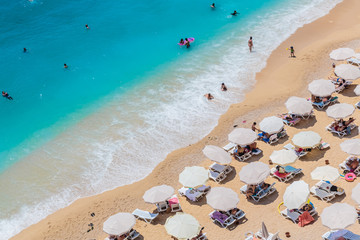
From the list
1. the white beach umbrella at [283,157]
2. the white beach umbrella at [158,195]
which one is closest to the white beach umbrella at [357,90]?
the white beach umbrella at [283,157]

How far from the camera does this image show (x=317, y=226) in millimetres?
17688

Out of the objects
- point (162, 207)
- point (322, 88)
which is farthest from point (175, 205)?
point (322, 88)

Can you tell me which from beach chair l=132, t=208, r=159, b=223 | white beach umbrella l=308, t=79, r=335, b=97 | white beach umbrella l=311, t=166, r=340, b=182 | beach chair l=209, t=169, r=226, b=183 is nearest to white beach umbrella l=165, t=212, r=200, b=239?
beach chair l=132, t=208, r=159, b=223

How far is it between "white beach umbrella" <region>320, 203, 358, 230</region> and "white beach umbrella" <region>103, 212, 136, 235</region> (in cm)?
888

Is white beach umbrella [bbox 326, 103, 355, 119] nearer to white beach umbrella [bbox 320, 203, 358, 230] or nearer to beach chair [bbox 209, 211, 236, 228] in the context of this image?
white beach umbrella [bbox 320, 203, 358, 230]

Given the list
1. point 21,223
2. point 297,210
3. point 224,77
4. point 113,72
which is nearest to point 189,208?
point 297,210

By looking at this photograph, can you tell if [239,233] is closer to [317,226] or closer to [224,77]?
[317,226]

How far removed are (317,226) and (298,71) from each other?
16376 millimetres

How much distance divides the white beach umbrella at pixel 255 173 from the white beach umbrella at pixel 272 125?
11.6 ft

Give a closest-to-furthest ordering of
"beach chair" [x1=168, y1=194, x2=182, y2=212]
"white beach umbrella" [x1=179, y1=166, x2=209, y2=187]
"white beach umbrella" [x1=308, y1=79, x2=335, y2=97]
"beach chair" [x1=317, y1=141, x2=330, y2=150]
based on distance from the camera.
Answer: "beach chair" [x1=168, y1=194, x2=182, y2=212]
"white beach umbrella" [x1=179, y1=166, x2=209, y2=187]
"beach chair" [x1=317, y1=141, x2=330, y2=150]
"white beach umbrella" [x1=308, y1=79, x2=335, y2=97]

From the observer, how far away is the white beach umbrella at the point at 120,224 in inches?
721

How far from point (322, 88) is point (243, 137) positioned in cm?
719

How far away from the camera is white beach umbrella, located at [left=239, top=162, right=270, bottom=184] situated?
1956 centimetres

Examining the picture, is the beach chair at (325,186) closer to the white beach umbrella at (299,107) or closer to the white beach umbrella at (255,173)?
the white beach umbrella at (255,173)
